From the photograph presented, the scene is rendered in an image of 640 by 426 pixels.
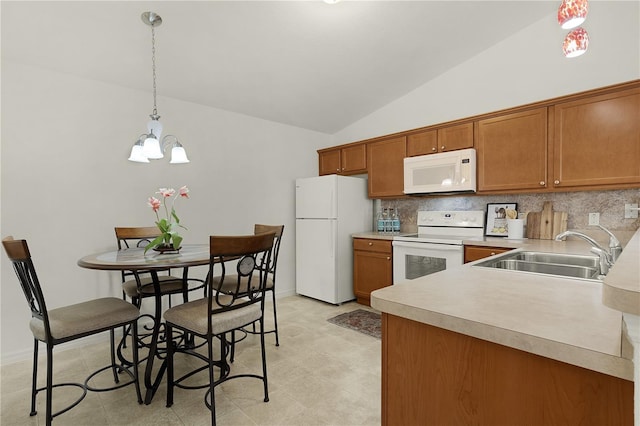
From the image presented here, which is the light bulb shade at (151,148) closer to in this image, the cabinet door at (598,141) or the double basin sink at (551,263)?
the double basin sink at (551,263)

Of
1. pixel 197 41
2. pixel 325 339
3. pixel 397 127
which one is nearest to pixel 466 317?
pixel 325 339

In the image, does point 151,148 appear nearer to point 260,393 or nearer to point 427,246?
point 260,393

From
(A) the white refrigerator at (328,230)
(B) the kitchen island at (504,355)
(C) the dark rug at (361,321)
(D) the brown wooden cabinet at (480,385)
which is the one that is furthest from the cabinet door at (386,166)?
(D) the brown wooden cabinet at (480,385)

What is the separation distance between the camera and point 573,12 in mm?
1255

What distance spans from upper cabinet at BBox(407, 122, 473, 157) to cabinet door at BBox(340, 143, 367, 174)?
25.6 inches

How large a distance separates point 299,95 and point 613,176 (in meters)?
3.00

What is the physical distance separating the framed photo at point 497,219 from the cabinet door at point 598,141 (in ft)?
1.83

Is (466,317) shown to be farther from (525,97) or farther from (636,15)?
(636,15)

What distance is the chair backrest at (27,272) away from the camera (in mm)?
1555

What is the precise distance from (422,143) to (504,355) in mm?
3086

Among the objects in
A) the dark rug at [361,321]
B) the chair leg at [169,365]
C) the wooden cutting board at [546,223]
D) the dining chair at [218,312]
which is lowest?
the dark rug at [361,321]

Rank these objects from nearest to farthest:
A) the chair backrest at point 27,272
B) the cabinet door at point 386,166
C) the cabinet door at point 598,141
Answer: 1. the chair backrest at point 27,272
2. the cabinet door at point 598,141
3. the cabinet door at point 386,166

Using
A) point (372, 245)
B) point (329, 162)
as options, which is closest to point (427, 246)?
point (372, 245)

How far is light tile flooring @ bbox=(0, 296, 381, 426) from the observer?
1.81m
